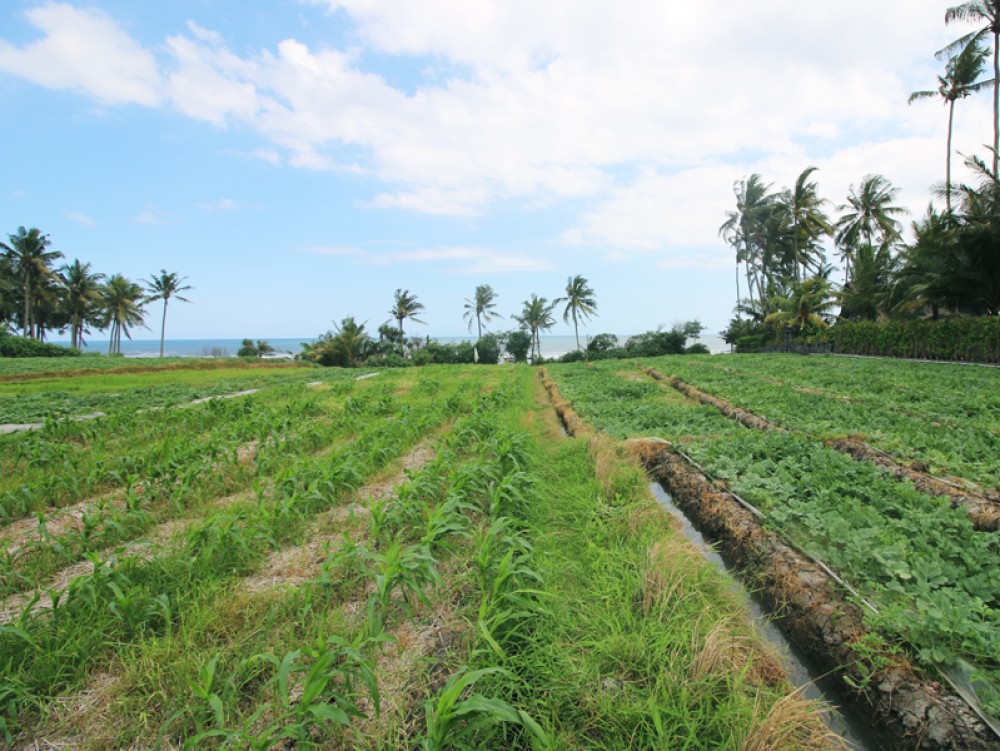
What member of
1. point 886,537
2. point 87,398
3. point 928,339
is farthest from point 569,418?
point 928,339

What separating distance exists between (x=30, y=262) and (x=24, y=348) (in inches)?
367

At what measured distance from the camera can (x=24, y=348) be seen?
105 ft

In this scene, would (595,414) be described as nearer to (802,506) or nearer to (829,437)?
(829,437)

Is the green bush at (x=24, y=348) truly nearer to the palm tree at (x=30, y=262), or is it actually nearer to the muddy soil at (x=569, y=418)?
the palm tree at (x=30, y=262)

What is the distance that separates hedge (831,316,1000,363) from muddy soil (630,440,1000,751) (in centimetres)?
1855

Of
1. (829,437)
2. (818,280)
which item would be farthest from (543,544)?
(818,280)

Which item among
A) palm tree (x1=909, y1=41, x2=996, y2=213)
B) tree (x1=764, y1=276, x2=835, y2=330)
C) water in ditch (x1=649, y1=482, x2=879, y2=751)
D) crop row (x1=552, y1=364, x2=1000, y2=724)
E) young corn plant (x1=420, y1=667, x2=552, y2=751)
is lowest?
water in ditch (x1=649, y1=482, x2=879, y2=751)

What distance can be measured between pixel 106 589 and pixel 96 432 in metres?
5.40

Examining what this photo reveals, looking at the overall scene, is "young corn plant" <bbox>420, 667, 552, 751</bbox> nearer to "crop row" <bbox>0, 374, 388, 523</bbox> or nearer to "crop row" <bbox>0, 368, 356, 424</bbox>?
"crop row" <bbox>0, 374, 388, 523</bbox>

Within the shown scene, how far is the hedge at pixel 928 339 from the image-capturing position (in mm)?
15766

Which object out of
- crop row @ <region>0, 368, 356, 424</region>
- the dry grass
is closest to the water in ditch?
the dry grass

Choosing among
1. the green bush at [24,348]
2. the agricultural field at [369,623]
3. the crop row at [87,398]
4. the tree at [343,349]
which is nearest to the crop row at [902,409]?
the agricultural field at [369,623]

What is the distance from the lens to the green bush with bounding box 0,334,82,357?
3142 cm

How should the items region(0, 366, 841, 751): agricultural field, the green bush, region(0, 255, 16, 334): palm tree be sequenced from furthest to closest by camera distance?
region(0, 255, 16, 334): palm tree, the green bush, region(0, 366, 841, 751): agricultural field
